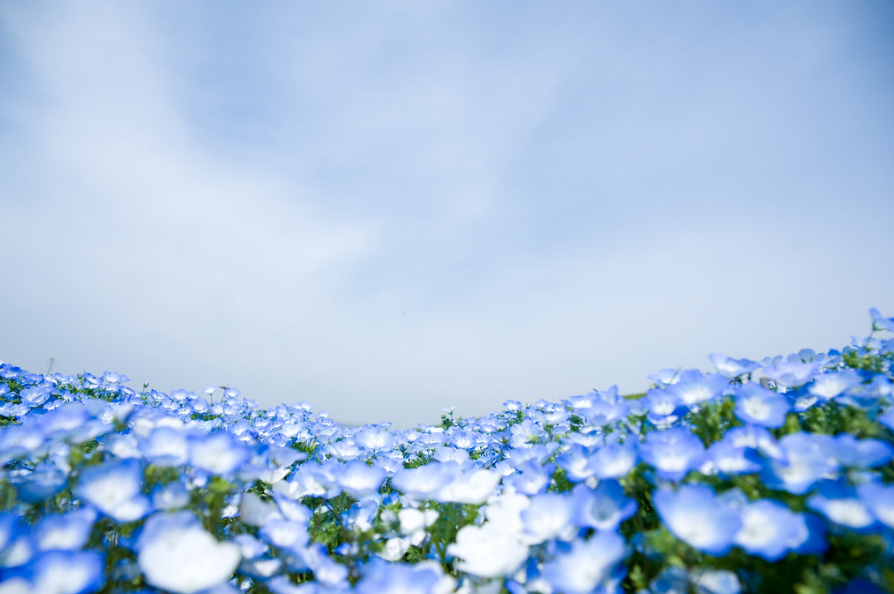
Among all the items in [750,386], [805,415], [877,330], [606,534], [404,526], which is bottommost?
[606,534]

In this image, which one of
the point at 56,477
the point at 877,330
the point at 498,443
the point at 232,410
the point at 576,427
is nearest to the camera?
the point at 56,477

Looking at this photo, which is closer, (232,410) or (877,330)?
(877,330)

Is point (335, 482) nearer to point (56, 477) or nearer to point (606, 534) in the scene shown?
point (56, 477)

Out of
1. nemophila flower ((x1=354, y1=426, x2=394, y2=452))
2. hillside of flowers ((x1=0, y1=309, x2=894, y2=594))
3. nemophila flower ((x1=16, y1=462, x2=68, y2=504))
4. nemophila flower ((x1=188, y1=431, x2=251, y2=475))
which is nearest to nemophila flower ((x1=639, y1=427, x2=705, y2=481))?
hillside of flowers ((x1=0, y1=309, x2=894, y2=594))

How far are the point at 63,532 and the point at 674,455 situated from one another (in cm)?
228

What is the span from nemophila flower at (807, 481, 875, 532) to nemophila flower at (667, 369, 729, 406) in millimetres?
675

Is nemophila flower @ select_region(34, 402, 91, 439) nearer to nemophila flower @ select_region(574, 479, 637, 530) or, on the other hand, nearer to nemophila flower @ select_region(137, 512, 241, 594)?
nemophila flower @ select_region(137, 512, 241, 594)

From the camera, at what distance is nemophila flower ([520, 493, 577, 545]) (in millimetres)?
1831

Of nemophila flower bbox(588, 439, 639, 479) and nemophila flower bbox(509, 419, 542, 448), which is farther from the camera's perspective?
nemophila flower bbox(509, 419, 542, 448)

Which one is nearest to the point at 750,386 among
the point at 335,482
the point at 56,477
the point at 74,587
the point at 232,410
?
the point at 335,482

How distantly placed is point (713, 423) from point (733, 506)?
0.54m

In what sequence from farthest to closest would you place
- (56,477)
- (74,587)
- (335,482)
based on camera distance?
(335,482) < (56,477) < (74,587)

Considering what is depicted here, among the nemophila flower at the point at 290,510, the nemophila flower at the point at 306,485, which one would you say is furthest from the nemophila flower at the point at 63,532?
the nemophila flower at the point at 306,485

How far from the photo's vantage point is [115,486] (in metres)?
1.77
